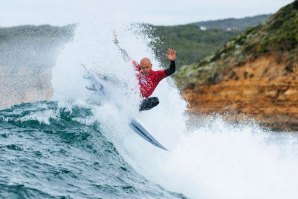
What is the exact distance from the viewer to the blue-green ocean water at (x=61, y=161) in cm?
1047

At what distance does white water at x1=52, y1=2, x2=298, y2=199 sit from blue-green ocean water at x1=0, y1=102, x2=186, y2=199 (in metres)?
0.56

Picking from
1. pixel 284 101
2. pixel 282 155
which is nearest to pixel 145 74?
pixel 282 155

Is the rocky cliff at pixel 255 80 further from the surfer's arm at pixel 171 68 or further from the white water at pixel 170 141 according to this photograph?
the surfer's arm at pixel 171 68

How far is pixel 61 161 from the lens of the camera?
12328 mm

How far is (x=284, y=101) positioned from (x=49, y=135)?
78.9ft

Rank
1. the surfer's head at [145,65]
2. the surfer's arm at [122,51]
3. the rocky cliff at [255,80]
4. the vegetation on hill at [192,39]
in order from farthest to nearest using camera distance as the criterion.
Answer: the vegetation on hill at [192,39]
the rocky cliff at [255,80]
the surfer's arm at [122,51]
the surfer's head at [145,65]

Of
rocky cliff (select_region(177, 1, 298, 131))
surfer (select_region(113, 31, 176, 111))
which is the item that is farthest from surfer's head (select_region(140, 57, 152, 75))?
rocky cliff (select_region(177, 1, 298, 131))

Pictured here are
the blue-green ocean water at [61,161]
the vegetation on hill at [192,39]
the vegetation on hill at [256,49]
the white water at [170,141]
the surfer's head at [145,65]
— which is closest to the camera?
the blue-green ocean water at [61,161]

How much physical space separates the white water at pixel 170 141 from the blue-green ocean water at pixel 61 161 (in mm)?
563

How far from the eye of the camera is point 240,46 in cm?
4381

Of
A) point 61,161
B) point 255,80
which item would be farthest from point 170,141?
point 255,80

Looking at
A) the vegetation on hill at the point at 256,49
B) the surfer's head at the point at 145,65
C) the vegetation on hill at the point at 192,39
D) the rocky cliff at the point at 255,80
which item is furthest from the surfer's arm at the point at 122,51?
the vegetation on hill at the point at 192,39

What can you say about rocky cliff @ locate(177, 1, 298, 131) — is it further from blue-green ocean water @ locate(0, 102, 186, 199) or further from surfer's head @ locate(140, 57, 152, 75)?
surfer's head @ locate(140, 57, 152, 75)

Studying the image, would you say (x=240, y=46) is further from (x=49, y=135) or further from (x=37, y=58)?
(x=49, y=135)
